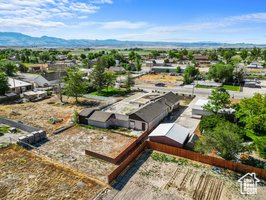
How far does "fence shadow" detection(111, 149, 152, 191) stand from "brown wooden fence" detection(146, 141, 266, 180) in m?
1.23

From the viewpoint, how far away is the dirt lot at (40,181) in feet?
53.9

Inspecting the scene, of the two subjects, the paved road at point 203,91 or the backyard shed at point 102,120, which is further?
the paved road at point 203,91

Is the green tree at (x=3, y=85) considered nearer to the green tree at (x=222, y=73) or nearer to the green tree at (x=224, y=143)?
the green tree at (x=224, y=143)

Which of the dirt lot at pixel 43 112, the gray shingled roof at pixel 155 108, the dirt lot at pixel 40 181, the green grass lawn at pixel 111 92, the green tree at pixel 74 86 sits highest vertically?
the green tree at pixel 74 86

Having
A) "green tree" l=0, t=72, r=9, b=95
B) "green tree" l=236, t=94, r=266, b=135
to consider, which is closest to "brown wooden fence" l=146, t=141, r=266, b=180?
"green tree" l=236, t=94, r=266, b=135

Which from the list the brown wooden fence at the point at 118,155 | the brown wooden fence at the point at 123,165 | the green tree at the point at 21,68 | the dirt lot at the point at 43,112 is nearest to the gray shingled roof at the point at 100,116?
the dirt lot at the point at 43,112

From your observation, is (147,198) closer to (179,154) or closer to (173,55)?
(179,154)

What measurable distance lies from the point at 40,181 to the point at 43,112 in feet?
67.1

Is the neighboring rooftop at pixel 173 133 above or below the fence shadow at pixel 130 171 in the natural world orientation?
above

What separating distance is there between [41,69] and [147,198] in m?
84.5

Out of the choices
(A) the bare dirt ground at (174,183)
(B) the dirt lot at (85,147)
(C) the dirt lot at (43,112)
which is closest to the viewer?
(A) the bare dirt ground at (174,183)

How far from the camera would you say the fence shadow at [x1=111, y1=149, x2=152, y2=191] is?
57.6 ft

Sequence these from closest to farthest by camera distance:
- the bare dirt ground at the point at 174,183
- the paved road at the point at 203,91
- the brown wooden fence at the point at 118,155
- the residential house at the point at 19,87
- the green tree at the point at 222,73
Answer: the bare dirt ground at the point at 174,183
the brown wooden fence at the point at 118,155
the paved road at the point at 203,91
the residential house at the point at 19,87
the green tree at the point at 222,73

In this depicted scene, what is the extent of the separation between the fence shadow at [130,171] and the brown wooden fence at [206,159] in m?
1.23
